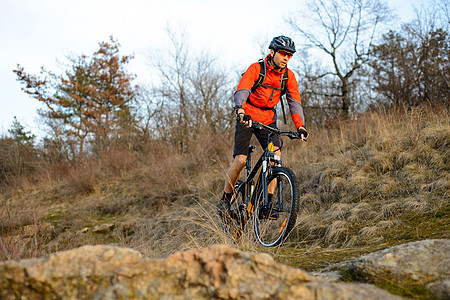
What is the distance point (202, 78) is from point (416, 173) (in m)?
14.0

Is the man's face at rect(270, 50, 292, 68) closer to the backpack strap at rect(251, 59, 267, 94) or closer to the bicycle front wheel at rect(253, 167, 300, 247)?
the backpack strap at rect(251, 59, 267, 94)

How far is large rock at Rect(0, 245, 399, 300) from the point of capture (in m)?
1.30

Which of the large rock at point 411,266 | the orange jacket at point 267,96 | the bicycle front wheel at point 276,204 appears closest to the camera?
the large rock at point 411,266

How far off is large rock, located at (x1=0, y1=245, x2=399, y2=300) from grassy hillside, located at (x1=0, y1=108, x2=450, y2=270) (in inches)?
44.6

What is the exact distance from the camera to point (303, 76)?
19.2m

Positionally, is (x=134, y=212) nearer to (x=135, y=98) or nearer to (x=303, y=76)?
(x=303, y=76)

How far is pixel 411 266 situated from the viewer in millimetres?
1750

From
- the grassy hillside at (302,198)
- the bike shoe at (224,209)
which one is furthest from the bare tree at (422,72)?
the bike shoe at (224,209)

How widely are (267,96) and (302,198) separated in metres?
2.25

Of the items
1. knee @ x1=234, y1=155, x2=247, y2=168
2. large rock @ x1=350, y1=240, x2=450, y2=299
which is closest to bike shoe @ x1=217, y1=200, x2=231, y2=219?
knee @ x1=234, y1=155, x2=247, y2=168

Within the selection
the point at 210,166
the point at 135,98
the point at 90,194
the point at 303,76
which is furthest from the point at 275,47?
the point at 135,98

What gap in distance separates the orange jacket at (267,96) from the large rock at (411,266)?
2.34m

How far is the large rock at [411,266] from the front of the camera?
65.3 inches

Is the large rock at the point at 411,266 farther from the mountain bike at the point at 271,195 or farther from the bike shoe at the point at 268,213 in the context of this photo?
the bike shoe at the point at 268,213
